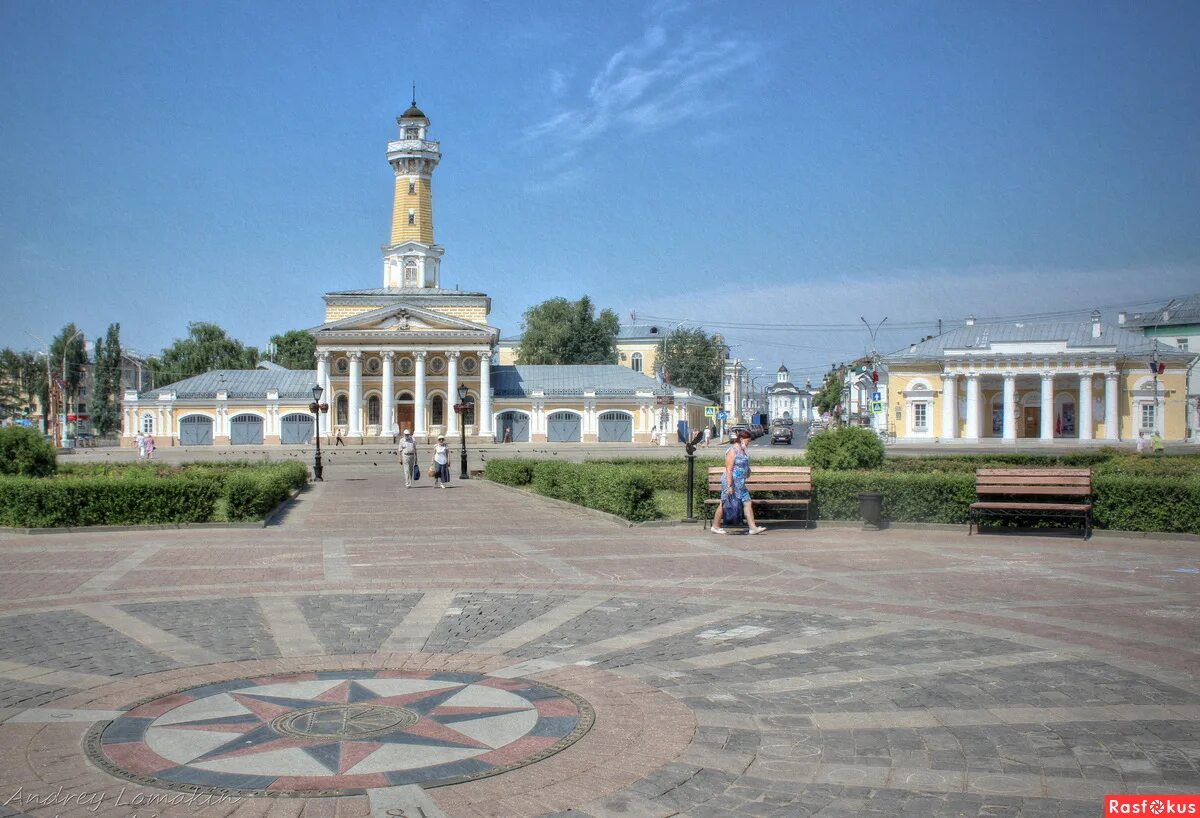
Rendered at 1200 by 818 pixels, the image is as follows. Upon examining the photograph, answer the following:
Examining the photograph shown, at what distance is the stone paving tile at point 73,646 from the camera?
7590 mm

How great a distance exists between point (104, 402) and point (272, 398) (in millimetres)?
26445

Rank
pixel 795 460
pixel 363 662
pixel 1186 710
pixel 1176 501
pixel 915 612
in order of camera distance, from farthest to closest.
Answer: pixel 795 460 < pixel 1176 501 < pixel 915 612 < pixel 363 662 < pixel 1186 710

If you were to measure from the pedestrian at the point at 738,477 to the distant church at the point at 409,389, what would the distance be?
5747 cm

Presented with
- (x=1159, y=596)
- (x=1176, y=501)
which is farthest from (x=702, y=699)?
(x=1176, y=501)

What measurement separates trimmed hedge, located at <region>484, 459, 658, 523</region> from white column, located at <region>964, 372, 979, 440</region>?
4989 centimetres

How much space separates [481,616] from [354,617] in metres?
1.21

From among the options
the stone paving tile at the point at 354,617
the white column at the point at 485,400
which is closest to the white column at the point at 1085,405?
the white column at the point at 485,400

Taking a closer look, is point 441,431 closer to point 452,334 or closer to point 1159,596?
point 452,334

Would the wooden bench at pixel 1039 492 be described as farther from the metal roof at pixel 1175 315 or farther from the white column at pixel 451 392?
the metal roof at pixel 1175 315

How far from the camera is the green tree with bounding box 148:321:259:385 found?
10525 centimetres

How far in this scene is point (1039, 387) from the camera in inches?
2734

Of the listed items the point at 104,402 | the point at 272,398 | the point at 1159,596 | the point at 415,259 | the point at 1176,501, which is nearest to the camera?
the point at 1159,596

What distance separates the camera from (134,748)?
5.69 meters

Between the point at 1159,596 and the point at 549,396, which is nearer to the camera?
the point at 1159,596
